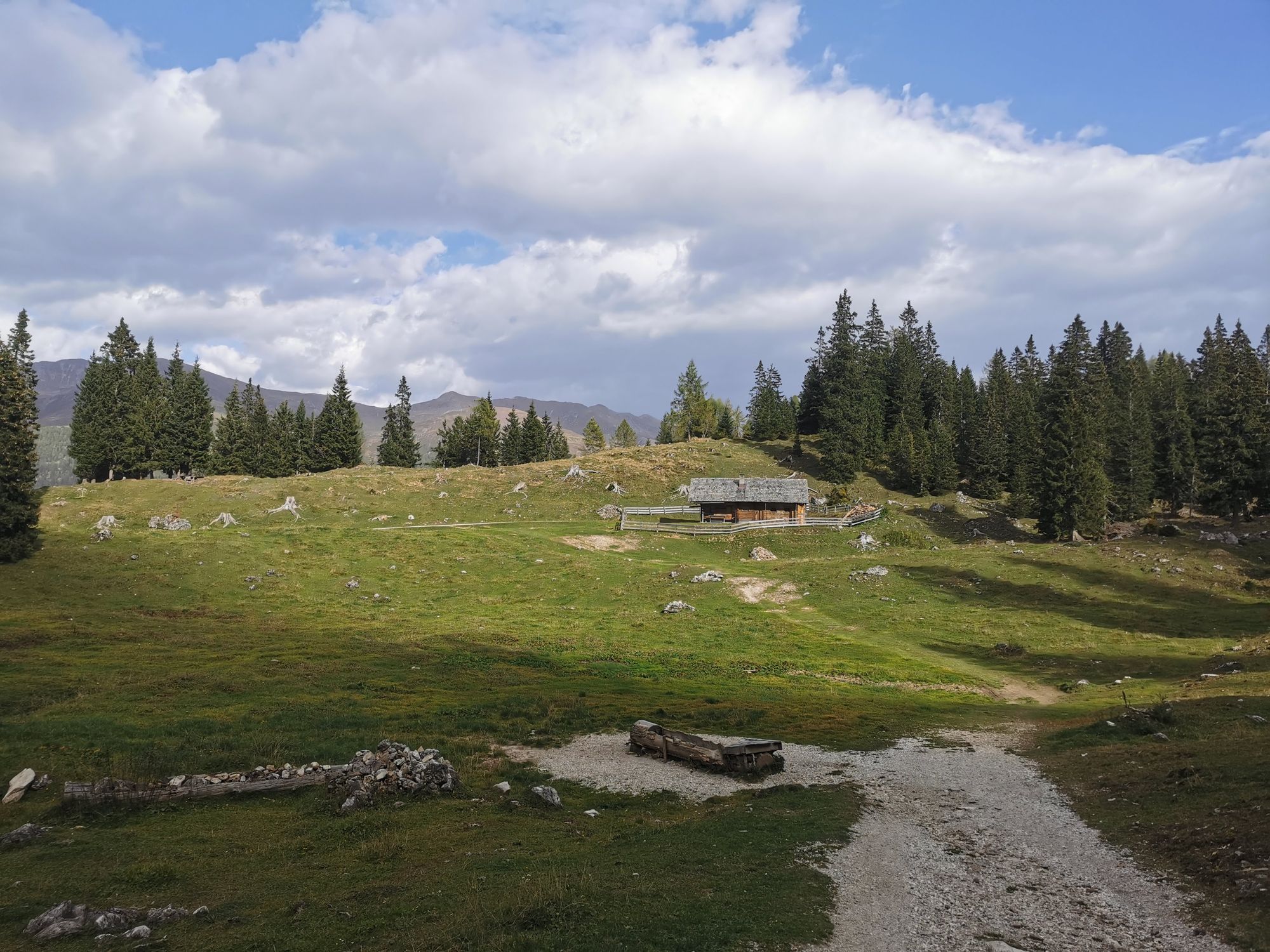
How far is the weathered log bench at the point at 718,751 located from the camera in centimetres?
2294

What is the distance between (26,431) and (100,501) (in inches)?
1120

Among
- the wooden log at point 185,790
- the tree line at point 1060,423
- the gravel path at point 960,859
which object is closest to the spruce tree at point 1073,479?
the tree line at point 1060,423

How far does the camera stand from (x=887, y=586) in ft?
202

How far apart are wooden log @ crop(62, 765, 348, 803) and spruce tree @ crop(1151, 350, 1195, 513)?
408 feet

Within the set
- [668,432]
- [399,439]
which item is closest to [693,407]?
[668,432]

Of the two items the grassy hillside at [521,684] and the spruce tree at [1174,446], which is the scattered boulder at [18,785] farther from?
the spruce tree at [1174,446]

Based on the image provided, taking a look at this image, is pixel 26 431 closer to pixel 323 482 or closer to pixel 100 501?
pixel 100 501

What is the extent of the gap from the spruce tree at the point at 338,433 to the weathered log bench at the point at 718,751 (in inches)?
4706

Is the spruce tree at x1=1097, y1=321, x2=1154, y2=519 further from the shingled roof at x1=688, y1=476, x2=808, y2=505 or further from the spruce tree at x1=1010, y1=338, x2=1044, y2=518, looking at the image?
the shingled roof at x1=688, y1=476, x2=808, y2=505

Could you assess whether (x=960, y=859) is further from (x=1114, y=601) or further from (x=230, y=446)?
(x=230, y=446)

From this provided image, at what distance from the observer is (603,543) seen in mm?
80812

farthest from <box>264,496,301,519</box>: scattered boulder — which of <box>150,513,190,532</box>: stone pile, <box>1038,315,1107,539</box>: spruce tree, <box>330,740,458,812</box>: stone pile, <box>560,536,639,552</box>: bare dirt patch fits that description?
<box>1038,315,1107,539</box>: spruce tree

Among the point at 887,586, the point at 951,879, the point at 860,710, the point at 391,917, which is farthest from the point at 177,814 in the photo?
the point at 887,586

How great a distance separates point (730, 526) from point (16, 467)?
70863mm
